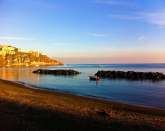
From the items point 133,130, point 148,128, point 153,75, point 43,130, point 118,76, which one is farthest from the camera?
point 118,76

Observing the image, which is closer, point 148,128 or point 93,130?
point 93,130

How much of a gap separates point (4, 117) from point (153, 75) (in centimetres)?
6143

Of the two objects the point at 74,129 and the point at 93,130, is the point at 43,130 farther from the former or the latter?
the point at 93,130

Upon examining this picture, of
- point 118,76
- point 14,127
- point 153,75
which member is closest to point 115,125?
point 14,127

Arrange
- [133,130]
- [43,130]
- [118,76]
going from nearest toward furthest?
[43,130], [133,130], [118,76]

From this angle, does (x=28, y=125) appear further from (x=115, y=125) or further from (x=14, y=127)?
(x=115, y=125)

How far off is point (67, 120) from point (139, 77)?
199 ft

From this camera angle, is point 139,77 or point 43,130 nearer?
point 43,130

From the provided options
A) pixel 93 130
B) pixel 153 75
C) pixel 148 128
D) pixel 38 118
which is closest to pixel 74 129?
pixel 93 130

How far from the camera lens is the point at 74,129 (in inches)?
410

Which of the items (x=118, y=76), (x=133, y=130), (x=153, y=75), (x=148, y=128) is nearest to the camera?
(x=133, y=130)

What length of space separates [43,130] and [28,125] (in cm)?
84

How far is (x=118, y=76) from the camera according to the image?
76000 millimetres

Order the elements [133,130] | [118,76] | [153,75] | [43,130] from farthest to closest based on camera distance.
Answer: [118,76] → [153,75] → [133,130] → [43,130]
